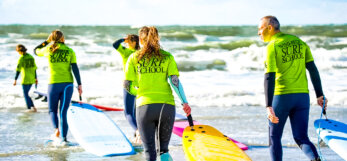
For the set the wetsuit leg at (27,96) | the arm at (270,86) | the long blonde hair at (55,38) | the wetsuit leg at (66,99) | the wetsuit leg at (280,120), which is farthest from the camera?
the wetsuit leg at (27,96)

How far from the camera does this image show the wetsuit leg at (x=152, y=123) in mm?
3537

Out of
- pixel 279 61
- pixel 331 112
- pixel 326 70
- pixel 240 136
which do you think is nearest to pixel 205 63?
pixel 326 70

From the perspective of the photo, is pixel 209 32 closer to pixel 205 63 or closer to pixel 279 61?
pixel 205 63

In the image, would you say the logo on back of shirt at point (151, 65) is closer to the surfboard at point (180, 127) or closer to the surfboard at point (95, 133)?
the surfboard at point (95, 133)

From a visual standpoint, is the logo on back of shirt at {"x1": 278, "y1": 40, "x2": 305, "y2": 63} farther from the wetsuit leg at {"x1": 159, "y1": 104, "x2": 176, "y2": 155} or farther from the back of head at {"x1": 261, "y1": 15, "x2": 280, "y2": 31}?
the wetsuit leg at {"x1": 159, "y1": 104, "x2": 176, "y2": 155}

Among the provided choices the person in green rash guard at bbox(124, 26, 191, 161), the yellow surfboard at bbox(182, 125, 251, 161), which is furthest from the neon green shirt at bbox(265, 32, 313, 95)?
the person in green rash guard at bbox(124, 26, 191, 161)

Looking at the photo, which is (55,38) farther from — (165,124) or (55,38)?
(165,124)

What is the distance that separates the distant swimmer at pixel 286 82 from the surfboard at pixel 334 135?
0.92 ft

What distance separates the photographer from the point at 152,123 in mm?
3584

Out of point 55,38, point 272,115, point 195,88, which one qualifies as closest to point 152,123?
point 272,115

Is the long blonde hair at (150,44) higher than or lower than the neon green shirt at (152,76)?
higher

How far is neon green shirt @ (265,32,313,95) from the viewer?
12.0 ft

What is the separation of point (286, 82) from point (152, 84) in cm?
110

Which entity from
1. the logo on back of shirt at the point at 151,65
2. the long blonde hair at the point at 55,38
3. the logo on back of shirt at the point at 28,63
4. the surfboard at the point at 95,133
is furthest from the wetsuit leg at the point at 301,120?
the logo on back of shirt at the point at 28,63
